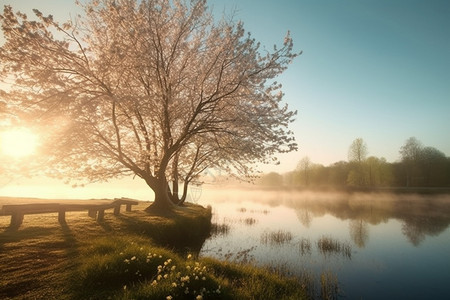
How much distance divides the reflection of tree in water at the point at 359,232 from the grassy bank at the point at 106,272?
495 inches

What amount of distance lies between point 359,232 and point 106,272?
74.1 ft

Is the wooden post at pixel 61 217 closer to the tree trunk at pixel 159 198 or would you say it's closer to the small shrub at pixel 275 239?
the tree trunk at pixel 159 198

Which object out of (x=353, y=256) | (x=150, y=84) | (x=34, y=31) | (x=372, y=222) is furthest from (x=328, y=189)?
(x=34, y=31)

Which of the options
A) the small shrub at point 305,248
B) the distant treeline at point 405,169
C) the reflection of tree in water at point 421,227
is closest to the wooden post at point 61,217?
the small shrub at point 305,248

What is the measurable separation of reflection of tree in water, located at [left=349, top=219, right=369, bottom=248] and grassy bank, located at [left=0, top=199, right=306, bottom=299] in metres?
12.6

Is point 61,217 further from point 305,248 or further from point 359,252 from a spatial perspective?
point 359,252

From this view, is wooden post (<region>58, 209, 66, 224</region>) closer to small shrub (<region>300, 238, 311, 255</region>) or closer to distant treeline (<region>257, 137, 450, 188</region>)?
small shrub (<region>300, 238, 311, 255</region>)

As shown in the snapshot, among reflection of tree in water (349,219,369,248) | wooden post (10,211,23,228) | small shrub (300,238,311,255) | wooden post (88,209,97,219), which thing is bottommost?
reflection of tree in water (349,219,369,248)

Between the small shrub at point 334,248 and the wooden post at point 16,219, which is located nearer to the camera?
the wooden post at point 16,219

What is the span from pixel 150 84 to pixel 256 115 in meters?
8.23

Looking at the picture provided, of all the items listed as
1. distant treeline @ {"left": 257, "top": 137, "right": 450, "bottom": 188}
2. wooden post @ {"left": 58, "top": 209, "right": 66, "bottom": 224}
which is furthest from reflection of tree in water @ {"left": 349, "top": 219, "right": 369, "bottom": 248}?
distant treeline @ {"left": 257, "top": 137, "right": 450, "bottom": 188}

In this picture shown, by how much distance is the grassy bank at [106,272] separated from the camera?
20.9 ft

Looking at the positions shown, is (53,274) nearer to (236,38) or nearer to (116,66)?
(116,66)

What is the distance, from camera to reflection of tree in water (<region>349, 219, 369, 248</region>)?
19359mm
